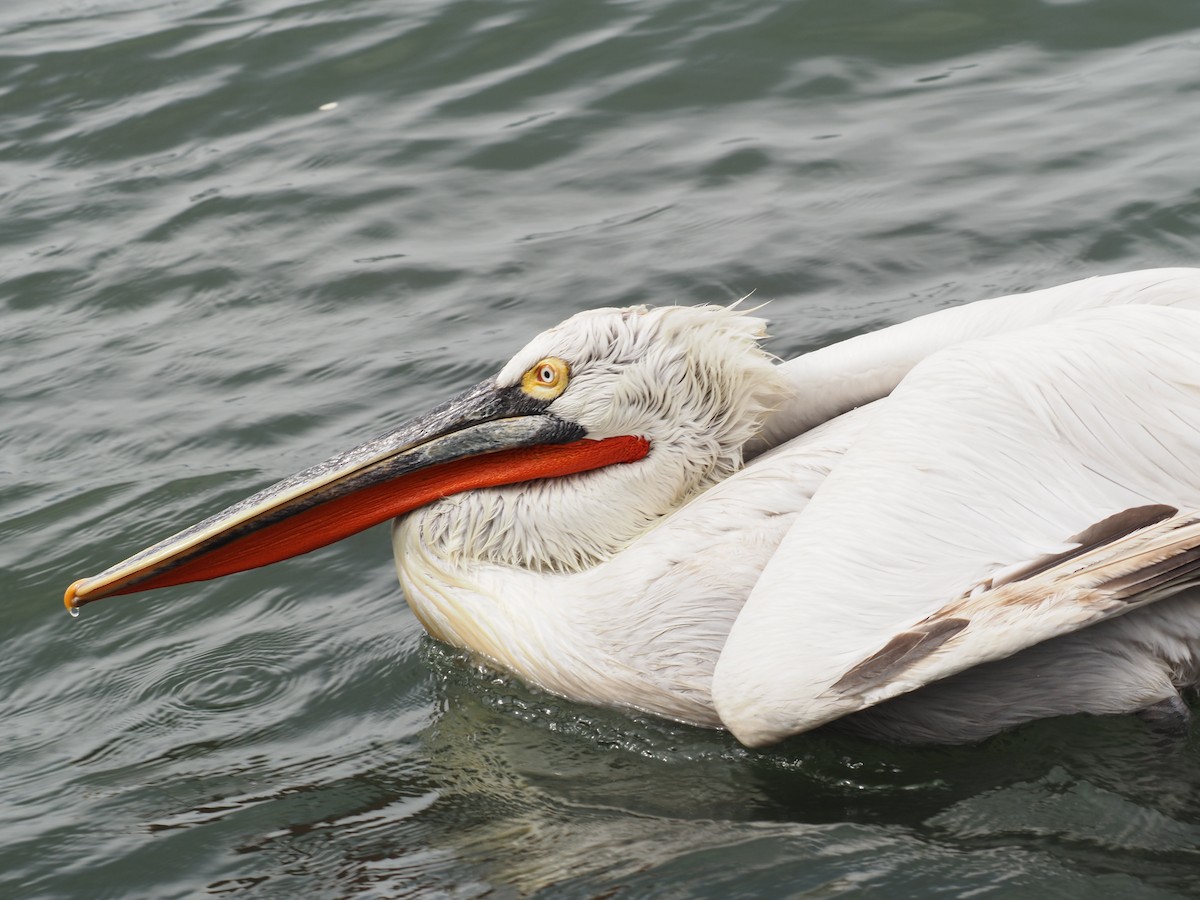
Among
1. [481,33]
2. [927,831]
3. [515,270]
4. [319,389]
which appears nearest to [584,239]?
[515,270]

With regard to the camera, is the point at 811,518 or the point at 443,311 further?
the point at 443,311

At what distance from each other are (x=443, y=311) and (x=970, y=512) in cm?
316

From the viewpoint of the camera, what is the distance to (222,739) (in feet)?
12.3

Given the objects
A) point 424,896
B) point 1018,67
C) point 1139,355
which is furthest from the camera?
point 1018,67

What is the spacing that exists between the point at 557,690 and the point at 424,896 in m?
0.70

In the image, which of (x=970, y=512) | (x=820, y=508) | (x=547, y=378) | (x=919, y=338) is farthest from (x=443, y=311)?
(x=970, y=512)

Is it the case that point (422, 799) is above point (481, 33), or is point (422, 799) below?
below

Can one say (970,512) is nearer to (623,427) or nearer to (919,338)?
(919,338)

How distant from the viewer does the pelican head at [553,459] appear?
3.81 metres

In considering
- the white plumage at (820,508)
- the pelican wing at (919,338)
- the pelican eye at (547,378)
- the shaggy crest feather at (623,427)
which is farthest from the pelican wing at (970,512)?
the pelican eye at (547,378)

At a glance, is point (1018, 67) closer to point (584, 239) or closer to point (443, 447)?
point (584, 239)

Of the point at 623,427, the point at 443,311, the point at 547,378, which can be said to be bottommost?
the point at 443,311

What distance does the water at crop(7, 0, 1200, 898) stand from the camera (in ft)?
10.4

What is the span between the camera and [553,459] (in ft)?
12.7
